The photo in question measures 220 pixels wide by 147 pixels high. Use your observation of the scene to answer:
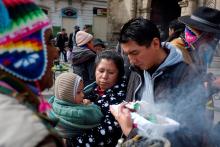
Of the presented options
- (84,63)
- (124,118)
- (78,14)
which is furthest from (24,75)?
(78,14)

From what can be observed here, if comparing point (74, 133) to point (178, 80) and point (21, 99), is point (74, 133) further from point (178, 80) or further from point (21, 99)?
point (21, 99)

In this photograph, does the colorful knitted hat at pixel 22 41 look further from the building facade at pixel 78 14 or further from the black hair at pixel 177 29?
the building facade at pixel 78 14

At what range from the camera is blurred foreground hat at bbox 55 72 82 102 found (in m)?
2.61

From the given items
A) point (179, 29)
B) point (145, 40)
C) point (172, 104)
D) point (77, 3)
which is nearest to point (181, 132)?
point (172, 104)

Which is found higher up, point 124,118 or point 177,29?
point 177,29

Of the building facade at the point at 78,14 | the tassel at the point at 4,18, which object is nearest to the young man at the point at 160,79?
the tassel at the point at 4,18

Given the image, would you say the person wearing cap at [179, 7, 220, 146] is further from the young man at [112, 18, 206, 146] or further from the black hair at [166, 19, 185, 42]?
the black hair at [166, 19, 185, 42]

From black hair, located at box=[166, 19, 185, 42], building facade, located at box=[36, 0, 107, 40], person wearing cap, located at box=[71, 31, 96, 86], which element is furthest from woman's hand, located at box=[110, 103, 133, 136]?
building facade, located at box=[36, 0, 107, 40]

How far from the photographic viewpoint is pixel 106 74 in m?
2.95

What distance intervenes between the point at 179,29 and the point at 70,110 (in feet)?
7.39

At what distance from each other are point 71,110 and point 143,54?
2.10 ft

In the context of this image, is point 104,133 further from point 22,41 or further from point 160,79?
point 22,41

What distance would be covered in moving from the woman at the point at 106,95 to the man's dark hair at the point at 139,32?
1.93ft

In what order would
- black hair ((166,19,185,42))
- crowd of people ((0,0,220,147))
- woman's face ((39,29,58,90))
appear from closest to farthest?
crowd of people ((0,0,220,147)) → woman's face ((39,29,58,90)) → black hair ((166,19,185,42))
